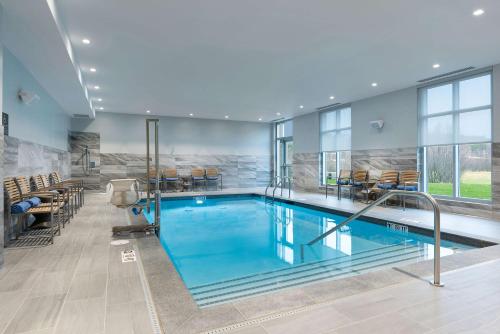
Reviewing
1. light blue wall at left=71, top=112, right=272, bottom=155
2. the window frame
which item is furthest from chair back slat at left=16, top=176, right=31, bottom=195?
the window frame

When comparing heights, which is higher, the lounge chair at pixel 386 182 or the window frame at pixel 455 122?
the window frame at pixel 455 122

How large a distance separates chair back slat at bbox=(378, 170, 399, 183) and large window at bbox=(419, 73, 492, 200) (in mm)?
654

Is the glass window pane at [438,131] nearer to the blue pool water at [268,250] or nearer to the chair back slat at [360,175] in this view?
the chair back slat at [360,175]

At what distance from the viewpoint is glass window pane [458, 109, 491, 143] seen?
5.85 metres

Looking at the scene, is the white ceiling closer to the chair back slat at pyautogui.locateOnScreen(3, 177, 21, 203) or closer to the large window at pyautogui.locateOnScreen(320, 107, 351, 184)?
the large window at pyautogui.locateOnScreen(320, 107, 351, 184)

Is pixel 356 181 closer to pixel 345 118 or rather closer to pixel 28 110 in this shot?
pixel 345 118

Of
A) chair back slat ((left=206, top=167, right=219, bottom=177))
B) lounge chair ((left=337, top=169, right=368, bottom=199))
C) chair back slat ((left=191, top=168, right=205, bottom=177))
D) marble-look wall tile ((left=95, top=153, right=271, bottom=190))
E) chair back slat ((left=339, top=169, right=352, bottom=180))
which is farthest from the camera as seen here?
chair back slat ((left=206, top=167, right=219, bottom=177))

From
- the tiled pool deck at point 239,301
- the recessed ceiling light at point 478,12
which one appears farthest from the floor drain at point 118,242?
the recessed ceiling light at point 478,12

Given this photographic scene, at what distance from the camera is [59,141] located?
7922mm

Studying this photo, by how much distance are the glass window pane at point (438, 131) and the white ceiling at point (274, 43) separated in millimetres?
1070

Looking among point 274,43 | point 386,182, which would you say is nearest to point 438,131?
point 386,182

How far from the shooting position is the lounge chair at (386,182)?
6.94 metres

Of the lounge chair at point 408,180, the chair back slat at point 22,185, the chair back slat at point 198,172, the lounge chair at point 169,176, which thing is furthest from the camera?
the chair back slat at point 198,172

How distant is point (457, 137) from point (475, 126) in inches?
15.5
